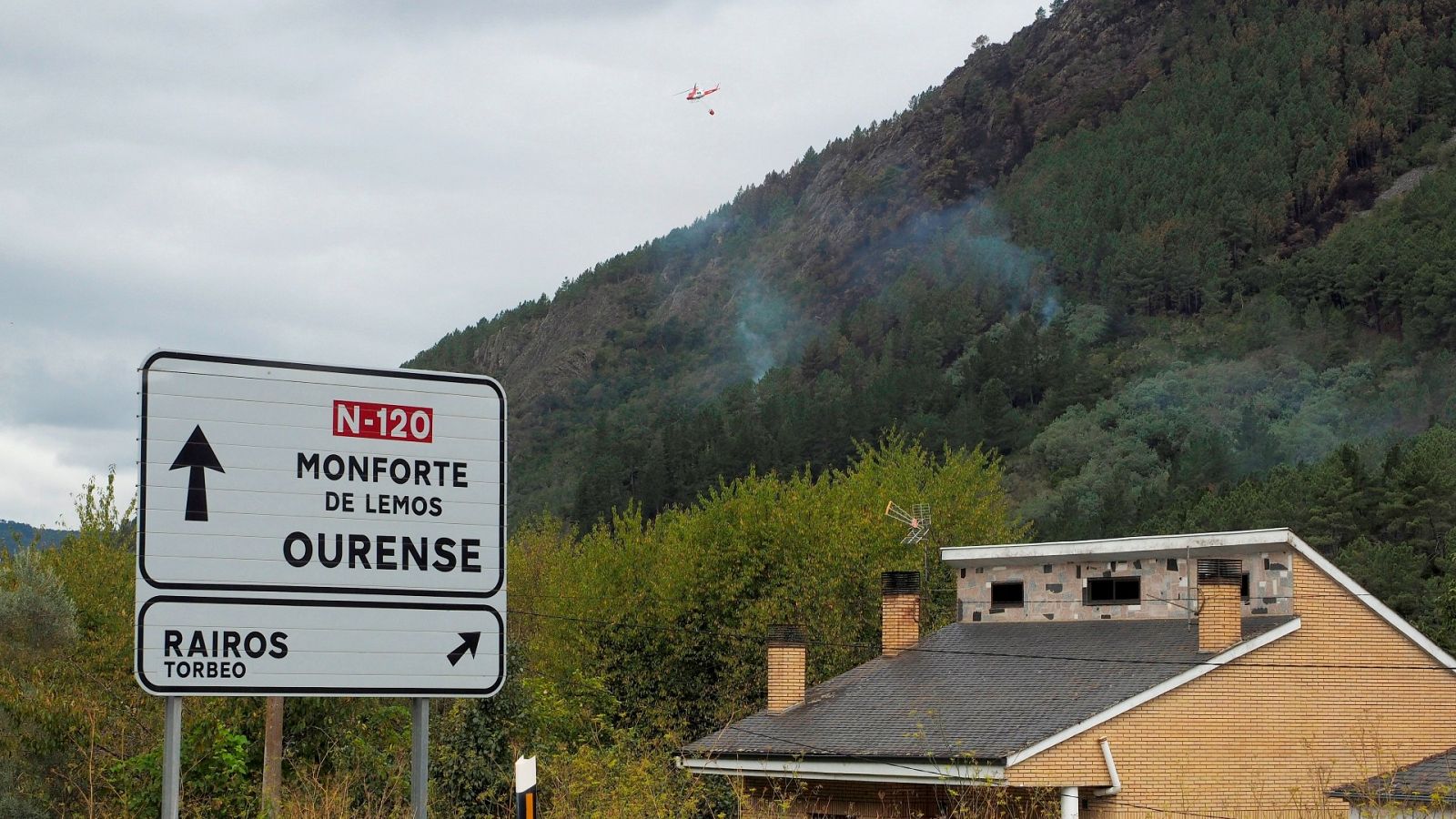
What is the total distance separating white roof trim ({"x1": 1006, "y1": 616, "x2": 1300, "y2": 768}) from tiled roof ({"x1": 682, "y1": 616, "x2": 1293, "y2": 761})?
5.7 inches

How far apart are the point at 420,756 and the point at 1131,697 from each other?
2151cm

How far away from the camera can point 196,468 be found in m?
6.00

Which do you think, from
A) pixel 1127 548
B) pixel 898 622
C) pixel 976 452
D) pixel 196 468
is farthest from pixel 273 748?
pixel 976 452

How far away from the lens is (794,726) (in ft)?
97.0

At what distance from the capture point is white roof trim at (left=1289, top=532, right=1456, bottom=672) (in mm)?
29359

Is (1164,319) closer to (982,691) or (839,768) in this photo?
(982,691)

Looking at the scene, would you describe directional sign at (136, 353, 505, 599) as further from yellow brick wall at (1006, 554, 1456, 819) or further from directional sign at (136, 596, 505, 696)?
yellow brick wall at (1006, 554, 1456, 819)

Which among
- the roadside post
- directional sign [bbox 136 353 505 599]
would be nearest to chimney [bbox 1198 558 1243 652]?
the roadside post

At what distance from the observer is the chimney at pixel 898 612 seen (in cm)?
3447

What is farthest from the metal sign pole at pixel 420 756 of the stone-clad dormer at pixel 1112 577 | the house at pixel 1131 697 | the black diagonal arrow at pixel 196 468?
the stone-clad dormer at pixel 1112 577

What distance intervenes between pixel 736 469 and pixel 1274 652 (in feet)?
269

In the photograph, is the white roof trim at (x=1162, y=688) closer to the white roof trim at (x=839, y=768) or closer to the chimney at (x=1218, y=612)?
the chimney at (x=1218, y=612)

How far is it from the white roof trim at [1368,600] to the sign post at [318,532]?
2554cm

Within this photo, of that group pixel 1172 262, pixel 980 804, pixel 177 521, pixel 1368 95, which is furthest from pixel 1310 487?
pixel 1368 95
